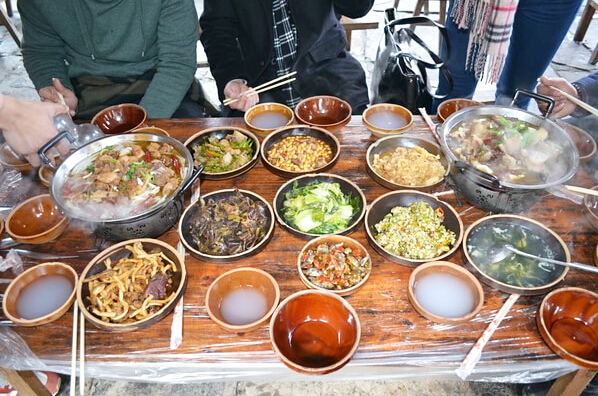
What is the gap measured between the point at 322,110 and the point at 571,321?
6.28 ft

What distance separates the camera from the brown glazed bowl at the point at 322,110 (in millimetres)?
2830

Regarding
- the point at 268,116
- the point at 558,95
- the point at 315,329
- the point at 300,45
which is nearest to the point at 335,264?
the point at 315,329

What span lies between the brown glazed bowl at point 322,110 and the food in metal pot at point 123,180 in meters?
0.98

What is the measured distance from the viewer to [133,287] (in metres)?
1.83

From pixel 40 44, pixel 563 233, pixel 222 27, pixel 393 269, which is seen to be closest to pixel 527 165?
pixel 563 233

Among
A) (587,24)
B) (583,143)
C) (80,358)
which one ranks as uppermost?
(583,143)

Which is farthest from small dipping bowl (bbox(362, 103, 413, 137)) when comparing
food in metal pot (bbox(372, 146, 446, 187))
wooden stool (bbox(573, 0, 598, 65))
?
wooden stool (bbox(573, 0, 598, 65))

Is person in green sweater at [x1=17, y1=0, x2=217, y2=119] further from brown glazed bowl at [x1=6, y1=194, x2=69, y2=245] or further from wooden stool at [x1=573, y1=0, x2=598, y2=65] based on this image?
wooden stool at [x1=573, y1=0, x2=598, y2=65]

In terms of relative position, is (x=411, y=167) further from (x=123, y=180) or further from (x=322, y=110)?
(x=123, y=180)

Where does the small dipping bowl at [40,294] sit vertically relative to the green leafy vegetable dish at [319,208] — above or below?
below

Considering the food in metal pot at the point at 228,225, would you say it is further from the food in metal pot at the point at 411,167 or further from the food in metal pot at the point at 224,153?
the food in metal pot at the point at 411,167

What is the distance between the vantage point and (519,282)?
1.86 metres

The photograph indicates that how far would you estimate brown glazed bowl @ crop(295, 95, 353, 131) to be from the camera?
2.83 metres

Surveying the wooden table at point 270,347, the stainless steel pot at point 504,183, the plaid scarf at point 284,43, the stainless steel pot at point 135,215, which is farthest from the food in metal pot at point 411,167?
the plaid scarf at point 284,43
